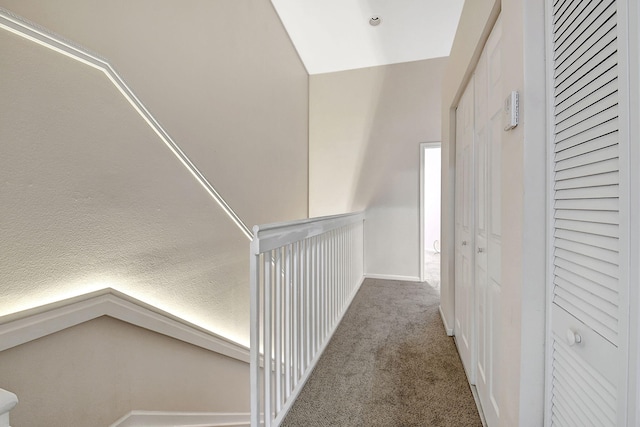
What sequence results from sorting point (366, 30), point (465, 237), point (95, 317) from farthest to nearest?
1. point (366, 30)
2. point (465, 237)
3. point (95, 317)

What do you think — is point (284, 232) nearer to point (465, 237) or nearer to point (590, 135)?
point (590, 135)

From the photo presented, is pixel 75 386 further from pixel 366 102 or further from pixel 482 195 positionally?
pixel 366 102

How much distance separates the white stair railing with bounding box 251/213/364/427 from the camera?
1042 millimetres

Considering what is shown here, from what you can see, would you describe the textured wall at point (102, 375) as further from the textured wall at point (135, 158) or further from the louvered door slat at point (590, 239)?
the louvered door slat at point (590, 239)

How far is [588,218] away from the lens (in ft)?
1.94

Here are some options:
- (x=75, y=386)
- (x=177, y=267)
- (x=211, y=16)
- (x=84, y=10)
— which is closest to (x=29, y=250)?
(x=75, y=386)

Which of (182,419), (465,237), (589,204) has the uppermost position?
(589,204)

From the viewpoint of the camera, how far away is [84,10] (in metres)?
1.19

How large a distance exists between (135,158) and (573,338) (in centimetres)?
188

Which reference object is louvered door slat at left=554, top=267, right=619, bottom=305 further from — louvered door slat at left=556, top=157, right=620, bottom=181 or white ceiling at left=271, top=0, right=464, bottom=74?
white ceiling at left=271, top=0, right=464, bottom=74

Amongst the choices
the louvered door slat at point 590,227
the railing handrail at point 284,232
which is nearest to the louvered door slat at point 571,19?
the louvered door slat at point 590,227

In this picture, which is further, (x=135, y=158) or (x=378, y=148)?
(x=378, y=148)

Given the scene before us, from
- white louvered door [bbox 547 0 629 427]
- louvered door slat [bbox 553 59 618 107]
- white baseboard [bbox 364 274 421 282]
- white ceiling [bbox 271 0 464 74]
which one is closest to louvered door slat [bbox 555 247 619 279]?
white louvered door [bbox 547 0 629 427]

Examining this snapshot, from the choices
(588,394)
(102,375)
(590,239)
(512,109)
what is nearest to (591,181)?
(590,239)
